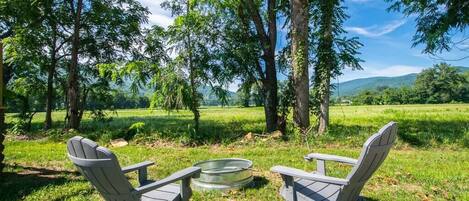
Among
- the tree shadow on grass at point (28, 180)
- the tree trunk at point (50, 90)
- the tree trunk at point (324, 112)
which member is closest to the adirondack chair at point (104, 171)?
the tree shadow on grass at point (28, 180)

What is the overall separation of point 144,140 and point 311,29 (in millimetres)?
5349

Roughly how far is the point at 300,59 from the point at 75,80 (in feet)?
25.6

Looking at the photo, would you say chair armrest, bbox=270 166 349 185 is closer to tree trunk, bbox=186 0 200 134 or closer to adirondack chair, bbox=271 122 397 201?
adirondack chair, bbox=271 122 397 201

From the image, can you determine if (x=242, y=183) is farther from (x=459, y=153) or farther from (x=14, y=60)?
(x=14, y=60)

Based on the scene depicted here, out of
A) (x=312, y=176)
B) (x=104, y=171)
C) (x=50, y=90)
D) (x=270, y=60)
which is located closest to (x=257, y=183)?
(x=312, y=176)

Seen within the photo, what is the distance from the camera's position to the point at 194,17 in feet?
30.5

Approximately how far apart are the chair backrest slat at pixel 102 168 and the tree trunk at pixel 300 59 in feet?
22.4

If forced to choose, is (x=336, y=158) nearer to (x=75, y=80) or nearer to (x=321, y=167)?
(x=321, y=167)

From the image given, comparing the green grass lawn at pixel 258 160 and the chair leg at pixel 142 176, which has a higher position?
the chair leg at pixel 142 176

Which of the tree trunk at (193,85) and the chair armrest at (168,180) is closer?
the chair armrest at (168,180)

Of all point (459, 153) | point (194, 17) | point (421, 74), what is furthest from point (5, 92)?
point (421, 74)

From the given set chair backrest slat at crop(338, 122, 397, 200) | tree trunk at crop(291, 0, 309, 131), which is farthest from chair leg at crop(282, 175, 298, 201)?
tree trunk at crop(291, 0, 309, 131)

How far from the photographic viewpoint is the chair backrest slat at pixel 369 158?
9.61 feet

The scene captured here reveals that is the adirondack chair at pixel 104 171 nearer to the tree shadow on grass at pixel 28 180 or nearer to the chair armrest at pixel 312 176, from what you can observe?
the chair armrest at pixel 312 176
